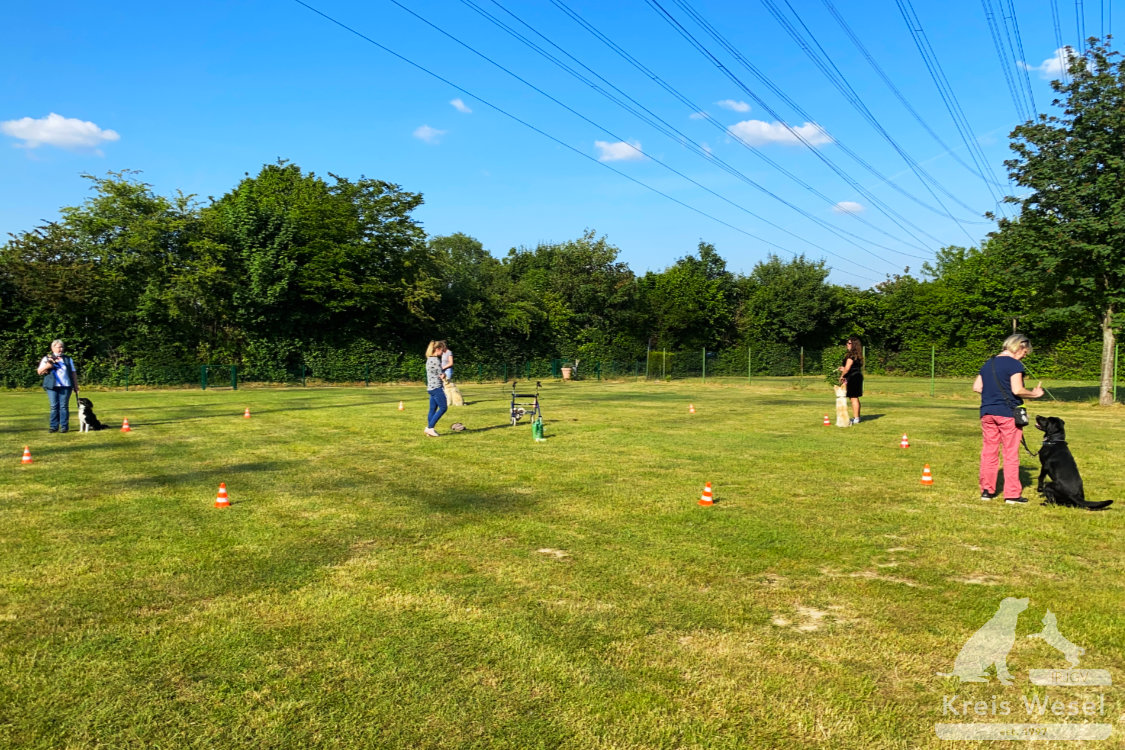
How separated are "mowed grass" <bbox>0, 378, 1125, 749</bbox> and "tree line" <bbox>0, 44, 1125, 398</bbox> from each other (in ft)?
56.1

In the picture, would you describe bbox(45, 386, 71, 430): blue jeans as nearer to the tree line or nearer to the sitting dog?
the sitting dog

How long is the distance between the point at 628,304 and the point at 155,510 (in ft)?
151

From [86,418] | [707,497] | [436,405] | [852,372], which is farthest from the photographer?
[852,372]

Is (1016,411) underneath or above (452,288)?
underneath

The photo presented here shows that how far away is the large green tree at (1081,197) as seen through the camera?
2045 cm

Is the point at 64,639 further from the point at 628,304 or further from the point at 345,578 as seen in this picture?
the point at 628,304

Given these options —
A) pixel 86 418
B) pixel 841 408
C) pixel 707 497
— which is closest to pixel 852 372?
pixel 841 408

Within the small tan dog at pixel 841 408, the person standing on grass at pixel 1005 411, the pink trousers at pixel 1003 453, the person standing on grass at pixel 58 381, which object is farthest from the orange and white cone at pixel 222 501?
the small tan dog at pixel 841 408

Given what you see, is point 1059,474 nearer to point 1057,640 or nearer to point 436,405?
point 1057,640

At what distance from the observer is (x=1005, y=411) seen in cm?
751

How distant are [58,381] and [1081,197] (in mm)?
27012

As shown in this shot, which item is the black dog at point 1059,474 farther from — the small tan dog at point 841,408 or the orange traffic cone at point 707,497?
the small tan dog at point 841,408

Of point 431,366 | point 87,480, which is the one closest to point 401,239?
point 431,366

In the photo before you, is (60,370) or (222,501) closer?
(222,501)
